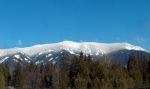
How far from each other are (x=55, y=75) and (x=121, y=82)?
38.3m

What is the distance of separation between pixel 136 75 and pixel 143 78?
8.25m

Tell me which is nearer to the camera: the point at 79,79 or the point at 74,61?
the point at 79,79

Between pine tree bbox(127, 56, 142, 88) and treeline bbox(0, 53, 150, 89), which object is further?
pine tree bbox(127, 56, 142, 88)

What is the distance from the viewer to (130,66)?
166625 millimetres

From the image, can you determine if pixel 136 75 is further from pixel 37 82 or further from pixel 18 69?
pixel 18 69

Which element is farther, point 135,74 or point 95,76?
point 135,74

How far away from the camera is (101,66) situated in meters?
152

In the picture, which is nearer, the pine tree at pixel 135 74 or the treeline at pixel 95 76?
the treeline at pixel 95 76

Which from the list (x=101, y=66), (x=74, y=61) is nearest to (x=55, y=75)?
(x=74, y=61)

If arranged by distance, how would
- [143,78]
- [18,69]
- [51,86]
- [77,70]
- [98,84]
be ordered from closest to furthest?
[98,84] → [77,70] → [143,78] → [51,86] → [18,69]

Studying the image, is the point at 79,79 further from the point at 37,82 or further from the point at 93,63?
the point at 37,82

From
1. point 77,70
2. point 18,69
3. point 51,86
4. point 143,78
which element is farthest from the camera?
point 18,69

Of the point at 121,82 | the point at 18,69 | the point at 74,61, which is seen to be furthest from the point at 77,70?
the point at 18,69

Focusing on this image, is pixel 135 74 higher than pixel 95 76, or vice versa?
pixel 135 74
